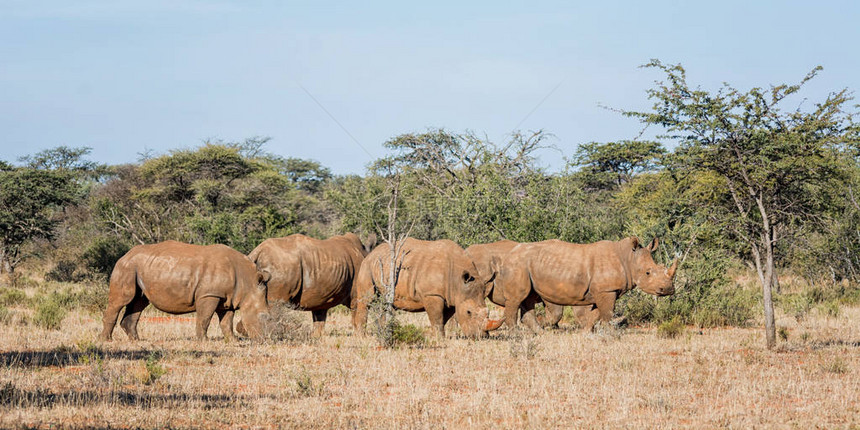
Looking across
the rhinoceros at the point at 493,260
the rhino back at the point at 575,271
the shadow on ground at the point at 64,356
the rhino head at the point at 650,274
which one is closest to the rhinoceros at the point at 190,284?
the shadow on ground at the point at 64,356

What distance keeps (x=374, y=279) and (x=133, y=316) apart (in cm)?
400

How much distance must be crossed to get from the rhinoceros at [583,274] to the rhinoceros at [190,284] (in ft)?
16.4

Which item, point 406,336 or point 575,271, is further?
point 575,271

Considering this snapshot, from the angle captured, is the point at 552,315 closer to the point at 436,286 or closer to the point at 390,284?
the point at 436,286

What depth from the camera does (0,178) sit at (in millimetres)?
37781

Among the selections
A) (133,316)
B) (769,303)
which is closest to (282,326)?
(133,316)

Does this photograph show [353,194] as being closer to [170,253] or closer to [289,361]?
[170,253]

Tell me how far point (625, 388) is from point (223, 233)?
1933 centimetres

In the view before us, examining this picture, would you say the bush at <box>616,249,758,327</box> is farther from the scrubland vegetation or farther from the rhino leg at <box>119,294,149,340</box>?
the rhino leg at <box>119,294,149,340</box>

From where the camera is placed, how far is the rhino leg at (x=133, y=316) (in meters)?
14.1

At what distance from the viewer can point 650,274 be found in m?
16.0


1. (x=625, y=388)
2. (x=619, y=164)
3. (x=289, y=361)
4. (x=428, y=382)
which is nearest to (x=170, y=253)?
(x=289, y=361)

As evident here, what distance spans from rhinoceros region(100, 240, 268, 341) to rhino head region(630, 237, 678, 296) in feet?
22.0

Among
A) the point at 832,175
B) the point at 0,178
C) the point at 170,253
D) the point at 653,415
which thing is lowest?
the point at 653,415
